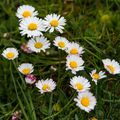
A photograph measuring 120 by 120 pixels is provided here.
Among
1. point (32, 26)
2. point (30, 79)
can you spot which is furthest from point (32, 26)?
point (30, 79)

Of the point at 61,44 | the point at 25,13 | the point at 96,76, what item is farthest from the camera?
the point at 25,13

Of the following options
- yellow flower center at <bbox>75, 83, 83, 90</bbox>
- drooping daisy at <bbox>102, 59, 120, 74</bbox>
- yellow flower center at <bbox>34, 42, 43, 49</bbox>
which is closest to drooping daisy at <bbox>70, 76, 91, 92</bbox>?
yellow flower center at <bbox>75, 83, 83, 90</bbox>

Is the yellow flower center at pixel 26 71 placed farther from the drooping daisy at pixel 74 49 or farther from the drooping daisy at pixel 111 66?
the drooping daisy at pixel 111 66

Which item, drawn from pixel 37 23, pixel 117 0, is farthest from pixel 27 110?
pixel 117 0

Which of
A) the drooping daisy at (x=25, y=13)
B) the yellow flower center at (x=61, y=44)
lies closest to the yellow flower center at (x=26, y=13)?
the drooping daisy at (x=25, y=13)

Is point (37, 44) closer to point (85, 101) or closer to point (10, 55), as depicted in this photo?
point (10, 55)

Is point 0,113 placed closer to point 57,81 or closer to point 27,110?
point 27,110
